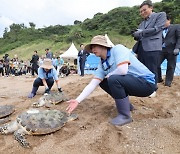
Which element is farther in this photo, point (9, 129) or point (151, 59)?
point (151, 59)

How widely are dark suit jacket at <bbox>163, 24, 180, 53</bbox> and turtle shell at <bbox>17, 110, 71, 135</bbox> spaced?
2950 millimetres

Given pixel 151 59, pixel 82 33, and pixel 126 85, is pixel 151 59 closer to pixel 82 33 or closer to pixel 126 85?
pixel 126 85

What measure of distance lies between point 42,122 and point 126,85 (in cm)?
104

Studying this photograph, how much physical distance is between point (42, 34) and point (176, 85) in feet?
164

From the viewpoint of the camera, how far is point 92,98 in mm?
4191

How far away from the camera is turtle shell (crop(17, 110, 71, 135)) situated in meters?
2.80

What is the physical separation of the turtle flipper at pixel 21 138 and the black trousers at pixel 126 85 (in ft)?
3.49

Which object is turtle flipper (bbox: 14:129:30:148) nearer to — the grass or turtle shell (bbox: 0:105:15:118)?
turtle shell (bbox: 0:105:15:118)

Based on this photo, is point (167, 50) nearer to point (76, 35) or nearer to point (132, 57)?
point (132, 57)

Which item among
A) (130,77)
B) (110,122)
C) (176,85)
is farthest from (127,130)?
(176,85)

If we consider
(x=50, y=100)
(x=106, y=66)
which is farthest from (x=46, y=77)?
(x=106, y=66)

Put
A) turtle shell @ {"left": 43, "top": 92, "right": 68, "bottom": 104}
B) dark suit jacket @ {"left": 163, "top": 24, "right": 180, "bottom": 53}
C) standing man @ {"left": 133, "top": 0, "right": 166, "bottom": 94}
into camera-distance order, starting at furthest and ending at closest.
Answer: dark suit jacket @ {"left": 163, "top": 24, "right": 180, "bottom": 53}, turtle shell @ {"left": 43, "top": 92, "right": 68, "bottom": 104}, standing man @ {"left": 133, "top": 0, "right": 166, "bottom": 94}

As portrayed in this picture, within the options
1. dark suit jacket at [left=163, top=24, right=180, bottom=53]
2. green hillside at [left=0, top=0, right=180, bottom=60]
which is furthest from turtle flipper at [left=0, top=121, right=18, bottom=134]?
green hillside at [left=0, top=0, right=180, bottom=60]

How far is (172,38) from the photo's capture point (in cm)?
515
